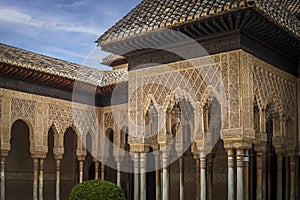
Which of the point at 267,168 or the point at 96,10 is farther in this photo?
the point at 96,10

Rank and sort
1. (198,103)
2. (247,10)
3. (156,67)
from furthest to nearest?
(156,67) → (198,103) → (247,10)

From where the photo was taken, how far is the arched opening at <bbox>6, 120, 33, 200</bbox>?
1380cm

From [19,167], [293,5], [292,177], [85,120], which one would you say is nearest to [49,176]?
[19,167]

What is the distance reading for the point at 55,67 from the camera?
490 inches

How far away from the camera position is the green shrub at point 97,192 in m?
8.77

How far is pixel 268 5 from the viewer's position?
862 cm

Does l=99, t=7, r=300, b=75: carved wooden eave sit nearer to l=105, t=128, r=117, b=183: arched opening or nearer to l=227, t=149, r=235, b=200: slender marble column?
l=227, t=149, r=235, b=200: slender marble column

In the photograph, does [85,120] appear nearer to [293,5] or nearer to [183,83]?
[183,83]

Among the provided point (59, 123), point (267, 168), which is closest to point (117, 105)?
point (59, 123)

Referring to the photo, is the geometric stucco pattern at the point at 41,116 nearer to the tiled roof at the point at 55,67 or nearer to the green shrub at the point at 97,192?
the tiled roof at the point at 55,67

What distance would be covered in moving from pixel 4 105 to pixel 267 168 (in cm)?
631

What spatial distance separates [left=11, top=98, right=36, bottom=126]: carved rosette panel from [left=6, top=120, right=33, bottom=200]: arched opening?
260 centimetres

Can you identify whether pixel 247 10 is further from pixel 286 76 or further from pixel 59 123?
pixel 59 123

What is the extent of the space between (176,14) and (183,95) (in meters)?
1.52
